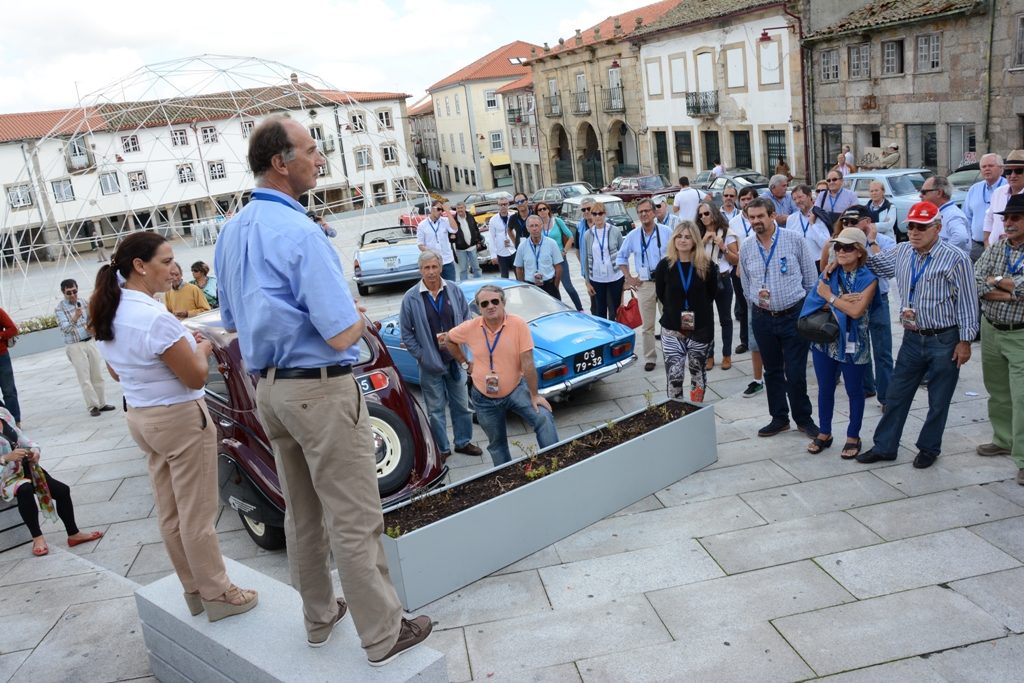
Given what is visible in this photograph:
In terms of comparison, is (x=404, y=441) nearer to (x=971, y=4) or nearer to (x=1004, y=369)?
(x=1004, y=369)

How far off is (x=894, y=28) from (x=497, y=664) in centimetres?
2887

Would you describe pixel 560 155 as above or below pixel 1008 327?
above

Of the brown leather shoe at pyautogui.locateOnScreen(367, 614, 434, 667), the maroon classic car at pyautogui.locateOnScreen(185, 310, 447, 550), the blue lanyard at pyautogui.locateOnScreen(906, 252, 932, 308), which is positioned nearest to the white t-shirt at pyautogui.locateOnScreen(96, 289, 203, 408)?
the brown leather shoe at pyautogui.locateOnScreen(367, 614, 434, 667)

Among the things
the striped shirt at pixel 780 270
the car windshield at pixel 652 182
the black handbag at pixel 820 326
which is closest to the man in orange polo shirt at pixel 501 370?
the black handbag at pixel 820 326

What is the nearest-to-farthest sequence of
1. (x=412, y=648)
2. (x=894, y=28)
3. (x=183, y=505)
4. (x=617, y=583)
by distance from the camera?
(x=412, y=648) < (x=183, y=505) < (x=617, y=583) < (x=894, y=28)

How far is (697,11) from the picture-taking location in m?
39.6

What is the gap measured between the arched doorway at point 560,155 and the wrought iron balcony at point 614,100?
302 inches

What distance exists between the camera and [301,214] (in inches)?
126

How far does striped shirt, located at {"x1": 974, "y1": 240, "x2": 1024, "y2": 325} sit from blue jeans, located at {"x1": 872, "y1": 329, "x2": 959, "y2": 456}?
0.29 m

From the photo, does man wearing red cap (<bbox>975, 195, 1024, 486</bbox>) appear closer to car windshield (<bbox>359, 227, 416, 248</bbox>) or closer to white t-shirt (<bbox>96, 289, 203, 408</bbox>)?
white t-shirt (<bbox>96, 289, 203, 408</bbox>)

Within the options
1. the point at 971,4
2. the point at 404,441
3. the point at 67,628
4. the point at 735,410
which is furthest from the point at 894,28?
the point at 67,628

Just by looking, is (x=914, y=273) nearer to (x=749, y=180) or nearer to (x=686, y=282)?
(x=686, y=282)

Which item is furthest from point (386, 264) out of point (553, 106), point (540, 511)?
point (553, 106)

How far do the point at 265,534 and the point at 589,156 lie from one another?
49258 millimetres
